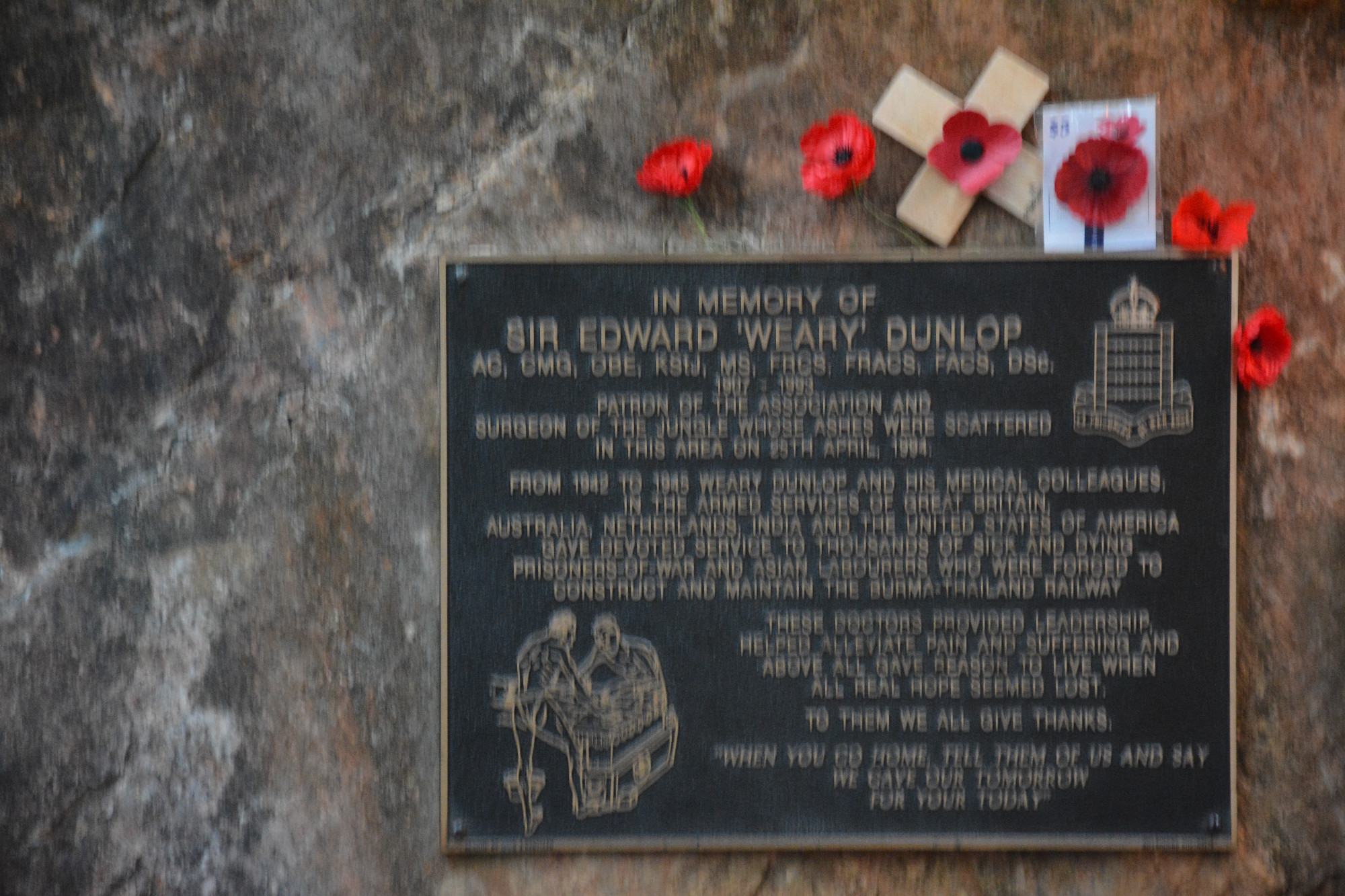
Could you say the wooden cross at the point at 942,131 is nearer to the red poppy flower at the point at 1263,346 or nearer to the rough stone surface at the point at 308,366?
the rough stone surface at the point at 308,366

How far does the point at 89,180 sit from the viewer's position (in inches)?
99.5

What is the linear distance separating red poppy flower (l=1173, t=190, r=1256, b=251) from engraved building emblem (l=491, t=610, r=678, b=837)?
188 centimetres

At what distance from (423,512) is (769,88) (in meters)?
1.56

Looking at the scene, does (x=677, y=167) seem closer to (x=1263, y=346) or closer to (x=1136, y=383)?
(x=1136, y=383)

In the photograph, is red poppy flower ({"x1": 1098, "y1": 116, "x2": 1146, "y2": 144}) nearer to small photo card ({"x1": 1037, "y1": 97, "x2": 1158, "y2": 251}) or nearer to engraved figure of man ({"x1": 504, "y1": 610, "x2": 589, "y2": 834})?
small photo card ({"x1": 1037, "y1": 97, "x2": 1158, "y2": 251})

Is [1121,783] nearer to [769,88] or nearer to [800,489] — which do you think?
[800,489]

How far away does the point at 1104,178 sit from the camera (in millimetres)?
2398

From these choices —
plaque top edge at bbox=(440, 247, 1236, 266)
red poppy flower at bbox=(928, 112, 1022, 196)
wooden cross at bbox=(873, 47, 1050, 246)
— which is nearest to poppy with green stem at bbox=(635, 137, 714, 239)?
plaque top edge at bbox=(440, 247, 1236, 266)

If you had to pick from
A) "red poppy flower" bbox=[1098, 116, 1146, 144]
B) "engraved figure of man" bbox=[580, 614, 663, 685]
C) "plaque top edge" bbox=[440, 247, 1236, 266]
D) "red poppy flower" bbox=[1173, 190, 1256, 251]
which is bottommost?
"engraved figure of man" bbox=[580, 614, 663, 685]

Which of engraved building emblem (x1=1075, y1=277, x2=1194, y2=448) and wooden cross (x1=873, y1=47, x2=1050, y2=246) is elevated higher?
wooden cross (x1=873, y1=47, x2=1050, y2=246)

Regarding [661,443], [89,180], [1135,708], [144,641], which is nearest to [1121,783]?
[1135,708]

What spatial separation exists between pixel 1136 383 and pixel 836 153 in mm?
1036

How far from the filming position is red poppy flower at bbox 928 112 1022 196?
94.6 inches

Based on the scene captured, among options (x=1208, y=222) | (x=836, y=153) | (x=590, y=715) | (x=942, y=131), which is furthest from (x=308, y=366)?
(x=1208, y=222)
